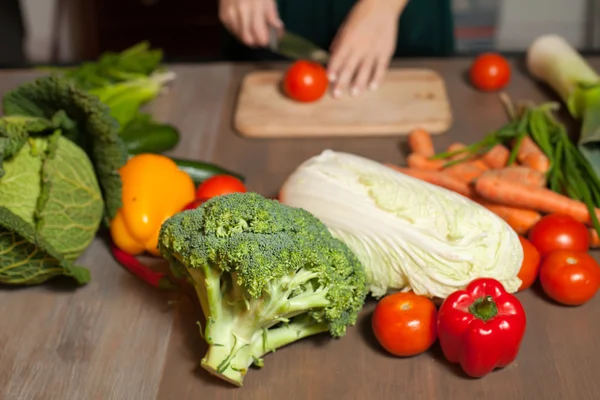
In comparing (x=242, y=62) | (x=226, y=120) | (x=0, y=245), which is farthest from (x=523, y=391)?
(x=242, y=62)

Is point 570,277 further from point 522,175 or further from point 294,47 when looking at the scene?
point 294,47

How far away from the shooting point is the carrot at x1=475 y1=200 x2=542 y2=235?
166 centimetres

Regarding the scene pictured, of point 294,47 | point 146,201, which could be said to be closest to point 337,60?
point 294,47

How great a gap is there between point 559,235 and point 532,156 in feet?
1.02

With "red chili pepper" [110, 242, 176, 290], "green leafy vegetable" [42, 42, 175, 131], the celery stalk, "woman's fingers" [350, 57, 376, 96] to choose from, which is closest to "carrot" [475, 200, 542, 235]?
the celery stalk

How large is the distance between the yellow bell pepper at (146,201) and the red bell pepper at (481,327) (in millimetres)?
712

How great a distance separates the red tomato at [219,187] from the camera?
1.70 m

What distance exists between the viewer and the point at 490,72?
2199 millimetres

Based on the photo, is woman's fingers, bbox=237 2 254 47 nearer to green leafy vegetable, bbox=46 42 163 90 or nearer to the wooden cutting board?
the wooden cutting board

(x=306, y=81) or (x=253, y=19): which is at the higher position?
(x=253, y=19)

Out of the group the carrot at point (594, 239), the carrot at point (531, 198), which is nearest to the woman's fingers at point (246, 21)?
the carrot at point (531, 198)

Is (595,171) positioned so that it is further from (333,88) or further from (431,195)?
(333,88)

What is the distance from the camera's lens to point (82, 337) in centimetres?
149

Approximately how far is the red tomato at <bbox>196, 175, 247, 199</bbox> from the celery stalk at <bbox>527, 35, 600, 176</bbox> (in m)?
0.89
